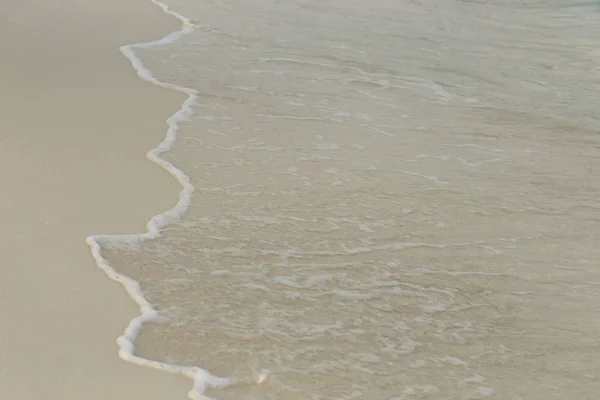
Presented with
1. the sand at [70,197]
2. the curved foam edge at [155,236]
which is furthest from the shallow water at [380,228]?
the sand at [70,197]

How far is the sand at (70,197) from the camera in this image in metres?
2.85

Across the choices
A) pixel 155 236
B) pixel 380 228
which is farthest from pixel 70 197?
pixel 380 228

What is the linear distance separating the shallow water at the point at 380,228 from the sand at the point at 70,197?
0.56 feet

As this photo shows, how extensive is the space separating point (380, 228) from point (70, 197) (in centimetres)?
141

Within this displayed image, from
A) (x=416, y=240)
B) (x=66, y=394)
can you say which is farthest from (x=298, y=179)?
(x=66, y=394)

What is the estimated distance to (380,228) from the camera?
4.09 meters

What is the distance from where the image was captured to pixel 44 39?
23.3ft

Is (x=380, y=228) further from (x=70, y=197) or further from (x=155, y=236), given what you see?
(x=70, y=197)

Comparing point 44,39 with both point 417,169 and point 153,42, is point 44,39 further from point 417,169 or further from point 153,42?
point 417,169

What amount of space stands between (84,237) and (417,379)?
156 centimetres

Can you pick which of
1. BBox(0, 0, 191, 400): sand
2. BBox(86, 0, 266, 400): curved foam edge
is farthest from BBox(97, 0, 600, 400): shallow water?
BBox(0, 0, 191, 400): sand

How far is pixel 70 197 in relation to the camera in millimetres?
4113

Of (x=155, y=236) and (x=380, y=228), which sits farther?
(x=380, y=228)

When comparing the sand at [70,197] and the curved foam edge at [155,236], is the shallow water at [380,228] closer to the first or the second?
the curved foam edge at [155,236]
